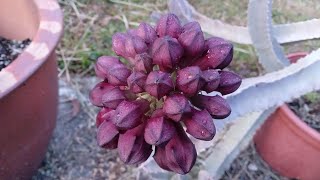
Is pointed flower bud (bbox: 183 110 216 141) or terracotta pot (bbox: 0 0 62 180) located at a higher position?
pointed flower bud (bbox: 183 110 216 141)

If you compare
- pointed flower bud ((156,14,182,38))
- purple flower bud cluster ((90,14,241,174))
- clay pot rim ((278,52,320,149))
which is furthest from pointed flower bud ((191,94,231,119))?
clay pot rim ((278,52,320,149))

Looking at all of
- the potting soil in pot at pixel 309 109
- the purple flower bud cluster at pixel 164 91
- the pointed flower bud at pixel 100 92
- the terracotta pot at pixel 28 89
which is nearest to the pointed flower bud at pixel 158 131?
the purple flower bud cluster at pixel 164 91

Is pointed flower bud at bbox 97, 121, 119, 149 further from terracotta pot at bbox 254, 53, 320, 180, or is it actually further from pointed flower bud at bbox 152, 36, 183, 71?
terracotta pot at bbox 254, 53, 320, 180

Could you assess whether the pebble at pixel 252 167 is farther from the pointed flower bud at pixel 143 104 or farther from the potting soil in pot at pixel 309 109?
the pointed flower bud at pixel 143 104

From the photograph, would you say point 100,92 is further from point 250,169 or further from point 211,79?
point 250,169

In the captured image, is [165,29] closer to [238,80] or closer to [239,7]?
[238,80]

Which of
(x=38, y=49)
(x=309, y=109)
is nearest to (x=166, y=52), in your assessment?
(x=38, y=49)
